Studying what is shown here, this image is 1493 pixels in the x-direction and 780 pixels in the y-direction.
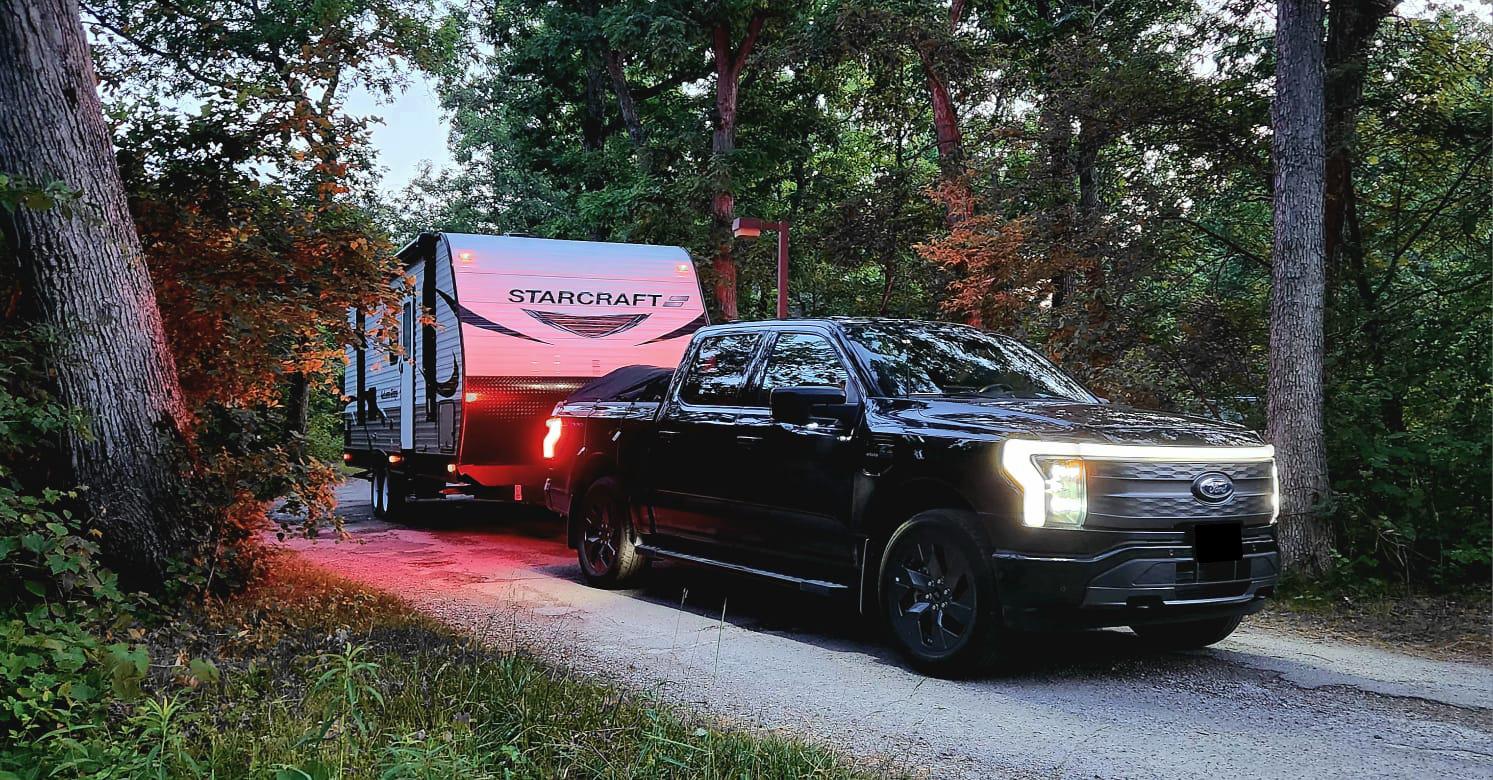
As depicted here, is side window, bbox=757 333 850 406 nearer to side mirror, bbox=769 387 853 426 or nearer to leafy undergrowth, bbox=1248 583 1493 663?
side mirror, bbox=769 387 853 426

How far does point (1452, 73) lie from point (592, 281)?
8.51 meters

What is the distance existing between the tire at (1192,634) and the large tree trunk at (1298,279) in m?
2.46

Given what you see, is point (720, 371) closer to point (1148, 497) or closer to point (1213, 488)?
point (1148, 497)

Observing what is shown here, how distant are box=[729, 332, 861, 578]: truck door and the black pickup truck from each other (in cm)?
1

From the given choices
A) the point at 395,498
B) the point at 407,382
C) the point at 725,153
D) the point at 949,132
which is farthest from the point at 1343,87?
the point at 725,153

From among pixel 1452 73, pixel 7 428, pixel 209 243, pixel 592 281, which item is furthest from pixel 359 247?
pixel 1452 73

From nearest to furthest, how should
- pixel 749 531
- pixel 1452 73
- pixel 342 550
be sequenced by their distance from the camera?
pixel 749 531 < pixel 1452 73 < pixel 342 550

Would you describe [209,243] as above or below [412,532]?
above

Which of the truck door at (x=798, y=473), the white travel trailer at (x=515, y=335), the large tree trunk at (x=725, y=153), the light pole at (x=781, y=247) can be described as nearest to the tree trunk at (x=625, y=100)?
the large tree trunk at (x=725, y=153)

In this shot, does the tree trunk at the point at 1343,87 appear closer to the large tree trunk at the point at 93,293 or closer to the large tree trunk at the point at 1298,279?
the large tree trunk at the point at 1298,279

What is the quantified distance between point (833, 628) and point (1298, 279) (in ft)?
15.7

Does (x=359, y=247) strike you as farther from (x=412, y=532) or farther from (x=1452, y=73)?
(x=1452, y=73)

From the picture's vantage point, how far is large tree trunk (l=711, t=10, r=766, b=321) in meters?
23.8

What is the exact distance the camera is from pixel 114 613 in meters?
5.71
